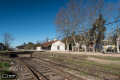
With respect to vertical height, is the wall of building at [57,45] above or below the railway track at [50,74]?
above

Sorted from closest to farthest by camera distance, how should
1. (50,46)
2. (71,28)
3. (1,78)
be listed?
(1,78)
(71,28)
(50,46)

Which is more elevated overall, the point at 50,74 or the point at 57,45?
the point at 57,45

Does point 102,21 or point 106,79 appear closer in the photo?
point 106,79

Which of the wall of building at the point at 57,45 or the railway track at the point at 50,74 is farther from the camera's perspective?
the wall of building at the point at 57,45

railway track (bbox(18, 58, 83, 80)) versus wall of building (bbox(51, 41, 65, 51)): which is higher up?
wall of building (bbox(51, 41, 65, 51))

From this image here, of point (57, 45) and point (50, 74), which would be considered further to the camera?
point (57, 45)

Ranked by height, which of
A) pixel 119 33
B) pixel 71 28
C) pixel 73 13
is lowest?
pixel 119 33

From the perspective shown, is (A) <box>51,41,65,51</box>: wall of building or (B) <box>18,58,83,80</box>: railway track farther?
(A) <box>51,41,65,51</box>: wall of building

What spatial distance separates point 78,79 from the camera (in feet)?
A: 17.5

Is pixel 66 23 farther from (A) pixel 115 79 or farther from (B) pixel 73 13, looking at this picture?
(A) pixel 115 79

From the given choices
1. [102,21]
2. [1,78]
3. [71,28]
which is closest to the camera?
[1,78]

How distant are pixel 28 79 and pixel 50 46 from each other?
45.0 meters

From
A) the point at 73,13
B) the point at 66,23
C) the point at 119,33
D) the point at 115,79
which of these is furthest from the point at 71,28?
the point at 115,79

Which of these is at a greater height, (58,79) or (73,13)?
(73,13)
